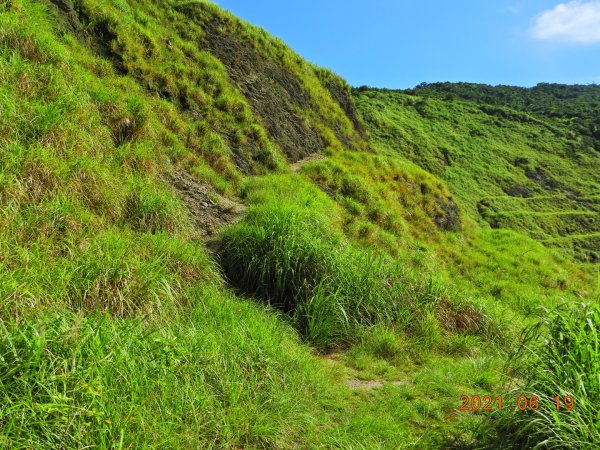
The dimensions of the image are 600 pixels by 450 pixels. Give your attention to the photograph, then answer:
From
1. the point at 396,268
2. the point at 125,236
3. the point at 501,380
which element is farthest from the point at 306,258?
the point at 501,380

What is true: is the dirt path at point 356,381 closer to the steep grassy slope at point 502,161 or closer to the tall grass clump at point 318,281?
the tall grass clump at point 318,281

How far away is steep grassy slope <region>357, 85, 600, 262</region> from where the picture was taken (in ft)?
105

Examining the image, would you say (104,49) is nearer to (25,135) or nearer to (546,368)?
(25,135)

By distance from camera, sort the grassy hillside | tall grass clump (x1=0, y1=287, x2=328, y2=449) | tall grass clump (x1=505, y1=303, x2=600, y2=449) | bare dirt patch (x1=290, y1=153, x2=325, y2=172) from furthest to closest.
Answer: bare dirt patch (x1=290, y1=153, x2=325, y2=172) < the grassy hillside < tall grass clump (x1=505, y1=303, x2=600, y2=449) < tall grass clump (x1=0, y1=287, x2=328, y2=449)

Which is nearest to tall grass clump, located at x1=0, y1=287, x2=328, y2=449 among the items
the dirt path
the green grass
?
the dirt path

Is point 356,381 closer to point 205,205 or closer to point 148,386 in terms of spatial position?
point 148,386

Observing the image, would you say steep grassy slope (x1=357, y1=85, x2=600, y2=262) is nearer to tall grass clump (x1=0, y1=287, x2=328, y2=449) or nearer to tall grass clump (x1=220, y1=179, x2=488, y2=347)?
tall grass clump (x1=220, y1=179, x2=488, y2=347)

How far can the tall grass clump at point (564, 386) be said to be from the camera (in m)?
3.13

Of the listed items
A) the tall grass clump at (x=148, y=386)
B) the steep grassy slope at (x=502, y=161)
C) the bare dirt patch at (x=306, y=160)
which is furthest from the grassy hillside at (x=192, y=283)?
the steep grassy slope at (x=502, y=161)

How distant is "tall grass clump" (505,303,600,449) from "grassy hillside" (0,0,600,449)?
5 cm

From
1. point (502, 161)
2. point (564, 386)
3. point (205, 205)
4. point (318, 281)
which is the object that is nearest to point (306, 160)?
point (205, 205)

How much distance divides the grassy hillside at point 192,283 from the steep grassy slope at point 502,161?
17888 millimetres

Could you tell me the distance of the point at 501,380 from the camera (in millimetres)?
5480

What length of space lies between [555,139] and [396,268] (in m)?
54.3
